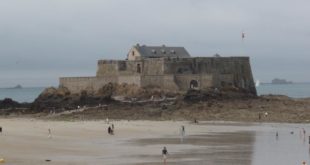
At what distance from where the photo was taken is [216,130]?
37344mm

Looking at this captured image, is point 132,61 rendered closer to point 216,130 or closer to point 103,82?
point 103,82

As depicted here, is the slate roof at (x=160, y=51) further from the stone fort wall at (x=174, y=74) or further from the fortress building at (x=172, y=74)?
the stone fort wall at (x=174, y=74)

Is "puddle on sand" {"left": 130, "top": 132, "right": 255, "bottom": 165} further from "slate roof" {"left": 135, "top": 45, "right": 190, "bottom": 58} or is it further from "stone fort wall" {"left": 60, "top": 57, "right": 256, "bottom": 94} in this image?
"slate roof" {"left": 135, "top": 45, "right": 190, "bottom": 58}

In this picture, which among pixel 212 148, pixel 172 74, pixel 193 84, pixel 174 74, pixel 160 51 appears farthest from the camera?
pixel 160 51

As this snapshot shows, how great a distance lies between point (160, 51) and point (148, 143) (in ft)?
113

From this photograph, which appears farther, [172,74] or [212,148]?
[172,74]

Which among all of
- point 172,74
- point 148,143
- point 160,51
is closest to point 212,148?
point 148,143

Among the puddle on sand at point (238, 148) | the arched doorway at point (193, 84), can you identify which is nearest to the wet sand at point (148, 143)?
the puddle on sand at point (238, 148)

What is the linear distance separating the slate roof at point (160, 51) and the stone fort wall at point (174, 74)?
4.03m

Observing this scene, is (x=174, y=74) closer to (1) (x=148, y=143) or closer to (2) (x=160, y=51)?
(2) (x=160, y=51)

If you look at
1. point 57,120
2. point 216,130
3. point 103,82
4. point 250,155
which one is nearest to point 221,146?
point 250,155

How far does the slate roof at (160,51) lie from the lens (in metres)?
64.0

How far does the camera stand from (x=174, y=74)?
188 ft

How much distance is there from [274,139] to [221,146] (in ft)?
13.6
